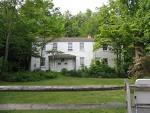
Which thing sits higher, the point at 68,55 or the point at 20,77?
the point at 68,55

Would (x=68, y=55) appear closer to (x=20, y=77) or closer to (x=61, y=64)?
(x=61, y=64)

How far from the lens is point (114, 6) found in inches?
2371

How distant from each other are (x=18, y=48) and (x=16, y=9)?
572 centimetres

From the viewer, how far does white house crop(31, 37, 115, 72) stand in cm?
6550

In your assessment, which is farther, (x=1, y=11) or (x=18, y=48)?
(x=18, y=48)

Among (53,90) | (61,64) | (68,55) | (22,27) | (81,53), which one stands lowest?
(53,90)

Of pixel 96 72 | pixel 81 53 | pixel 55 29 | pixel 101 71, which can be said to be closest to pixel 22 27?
pixel 55 29

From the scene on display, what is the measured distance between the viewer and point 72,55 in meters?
66.3

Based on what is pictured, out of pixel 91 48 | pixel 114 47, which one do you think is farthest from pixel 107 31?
pixel 91 48

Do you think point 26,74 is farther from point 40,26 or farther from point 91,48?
point 91,48

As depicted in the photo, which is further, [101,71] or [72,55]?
[72,55]

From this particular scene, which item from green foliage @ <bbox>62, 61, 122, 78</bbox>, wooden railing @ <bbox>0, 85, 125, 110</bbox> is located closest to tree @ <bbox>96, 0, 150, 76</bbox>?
green foliage @ <bbox>62, 61, 122, 78</bbox>

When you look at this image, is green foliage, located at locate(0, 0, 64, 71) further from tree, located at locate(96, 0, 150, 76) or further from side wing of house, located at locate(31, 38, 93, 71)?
side wing of house, located at locate(31, 38, 93, 71)

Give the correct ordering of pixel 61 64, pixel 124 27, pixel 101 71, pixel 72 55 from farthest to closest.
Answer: pixel 61 64 → pixel 72 55 → pixel 101 71 → pixel 124 27
